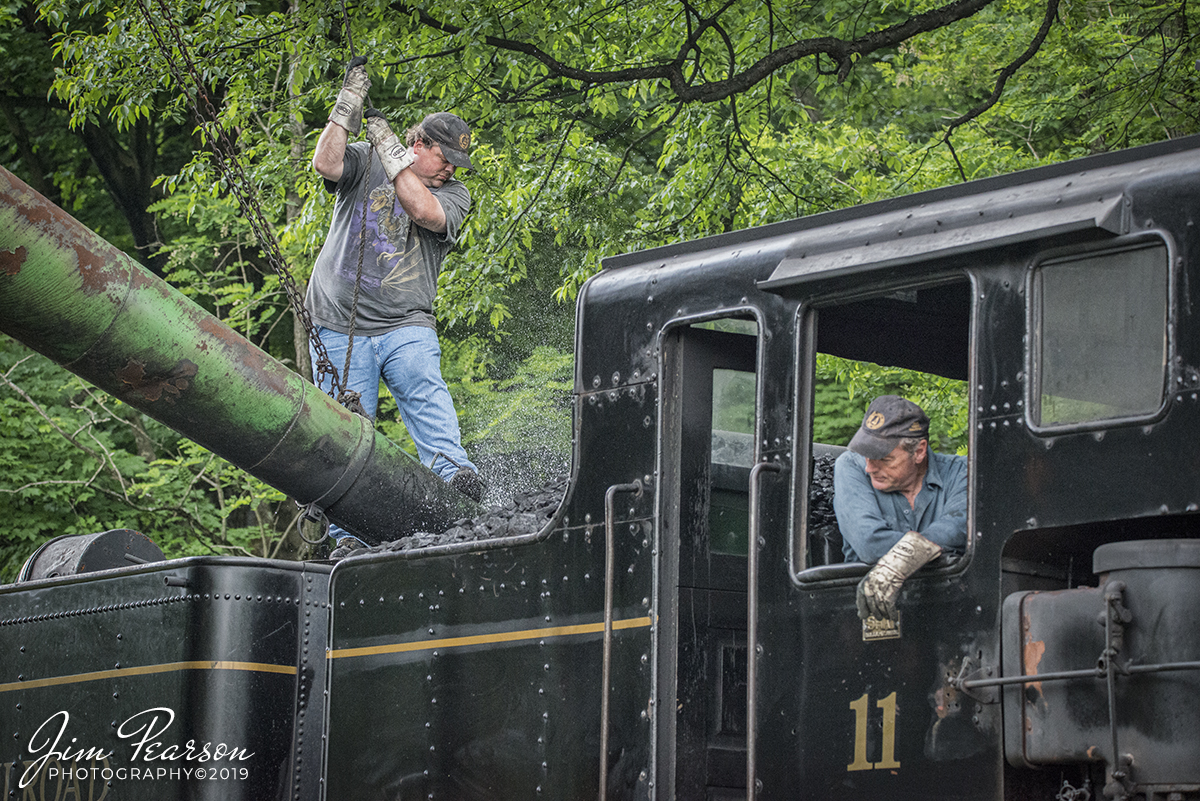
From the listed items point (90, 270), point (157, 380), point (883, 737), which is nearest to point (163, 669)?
point (157, 380)

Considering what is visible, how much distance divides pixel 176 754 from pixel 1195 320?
3699 mm

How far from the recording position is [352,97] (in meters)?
5.84

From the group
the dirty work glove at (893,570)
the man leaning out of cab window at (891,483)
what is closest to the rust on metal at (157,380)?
the man leaning out of cab window at (891,483)

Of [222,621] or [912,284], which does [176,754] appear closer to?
[222,621]

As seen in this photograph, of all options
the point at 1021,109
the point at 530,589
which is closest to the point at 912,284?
the point at 530,589

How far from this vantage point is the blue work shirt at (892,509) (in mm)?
3742

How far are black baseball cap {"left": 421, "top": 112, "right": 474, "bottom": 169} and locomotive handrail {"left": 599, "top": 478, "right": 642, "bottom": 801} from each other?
88.1 inches

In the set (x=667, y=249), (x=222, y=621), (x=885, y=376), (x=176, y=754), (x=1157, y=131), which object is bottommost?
(x=176, y=754)

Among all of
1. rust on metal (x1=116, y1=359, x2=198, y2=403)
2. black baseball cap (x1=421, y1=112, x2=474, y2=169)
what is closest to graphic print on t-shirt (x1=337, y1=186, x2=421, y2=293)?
black baseball cap (x1=421, y1=112, x2=474, y2=169)

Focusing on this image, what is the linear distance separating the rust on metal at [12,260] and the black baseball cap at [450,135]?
195 centimetres

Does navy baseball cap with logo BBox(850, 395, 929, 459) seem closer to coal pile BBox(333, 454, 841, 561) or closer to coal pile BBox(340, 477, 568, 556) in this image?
coal pile BBox(333, 454, 841, 561)

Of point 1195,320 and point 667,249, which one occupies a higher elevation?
point 667,249

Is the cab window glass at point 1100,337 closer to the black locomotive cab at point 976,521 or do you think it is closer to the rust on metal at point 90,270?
the black locomotive cab at point 976,521

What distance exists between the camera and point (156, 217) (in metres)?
15.1
